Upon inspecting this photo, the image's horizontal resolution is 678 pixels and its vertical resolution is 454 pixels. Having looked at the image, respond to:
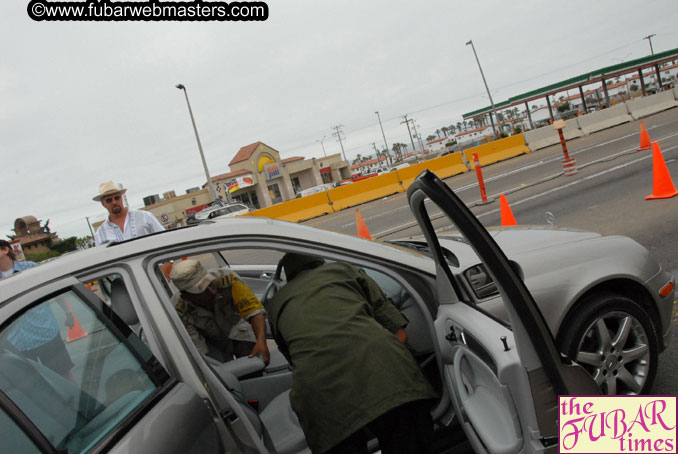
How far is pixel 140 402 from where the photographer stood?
1.68 m

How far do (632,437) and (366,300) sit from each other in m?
1.14

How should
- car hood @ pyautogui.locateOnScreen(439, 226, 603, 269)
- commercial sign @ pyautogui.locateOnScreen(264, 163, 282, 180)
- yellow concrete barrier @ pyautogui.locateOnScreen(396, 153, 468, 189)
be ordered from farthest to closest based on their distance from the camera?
commercial sign @ pyautogui.locateOnScreen(264, 163, 282, 180) < yellow concrete barrier @ pyautogui.locateOnScreen(396, 153, 468, 189) < car hood @ pyautogui.locateOnScreen(439, 226, 603, 269)

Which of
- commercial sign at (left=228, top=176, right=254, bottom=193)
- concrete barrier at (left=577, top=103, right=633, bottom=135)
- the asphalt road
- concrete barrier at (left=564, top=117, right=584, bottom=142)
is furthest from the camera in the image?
commercial sign at (left=228, top=176, right=254, bottom=193)

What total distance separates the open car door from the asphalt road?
141 cm

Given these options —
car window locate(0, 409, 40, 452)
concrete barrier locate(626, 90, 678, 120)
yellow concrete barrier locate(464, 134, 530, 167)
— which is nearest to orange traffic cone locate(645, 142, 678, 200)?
car window locate(0, 409, 40, 452)

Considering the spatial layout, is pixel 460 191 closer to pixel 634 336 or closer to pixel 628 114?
pixel 634 336

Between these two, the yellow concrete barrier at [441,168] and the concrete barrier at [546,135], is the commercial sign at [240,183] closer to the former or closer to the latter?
the yellow concrete barrier at [441,168]

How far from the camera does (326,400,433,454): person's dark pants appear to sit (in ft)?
6.10

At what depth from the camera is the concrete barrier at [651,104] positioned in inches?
935

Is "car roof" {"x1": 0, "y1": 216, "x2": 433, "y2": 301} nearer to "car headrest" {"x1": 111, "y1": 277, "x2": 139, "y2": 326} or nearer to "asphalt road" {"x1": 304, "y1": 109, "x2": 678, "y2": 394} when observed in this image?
"car headrest" {"x1": 111, "y1": 277, "x2": 139, "y2": 326}

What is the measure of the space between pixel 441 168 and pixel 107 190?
16.7 meters

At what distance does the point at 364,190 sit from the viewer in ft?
62.4

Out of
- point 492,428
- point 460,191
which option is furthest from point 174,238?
point 460,191

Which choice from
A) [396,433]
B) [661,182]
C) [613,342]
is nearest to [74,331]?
[396,433]
